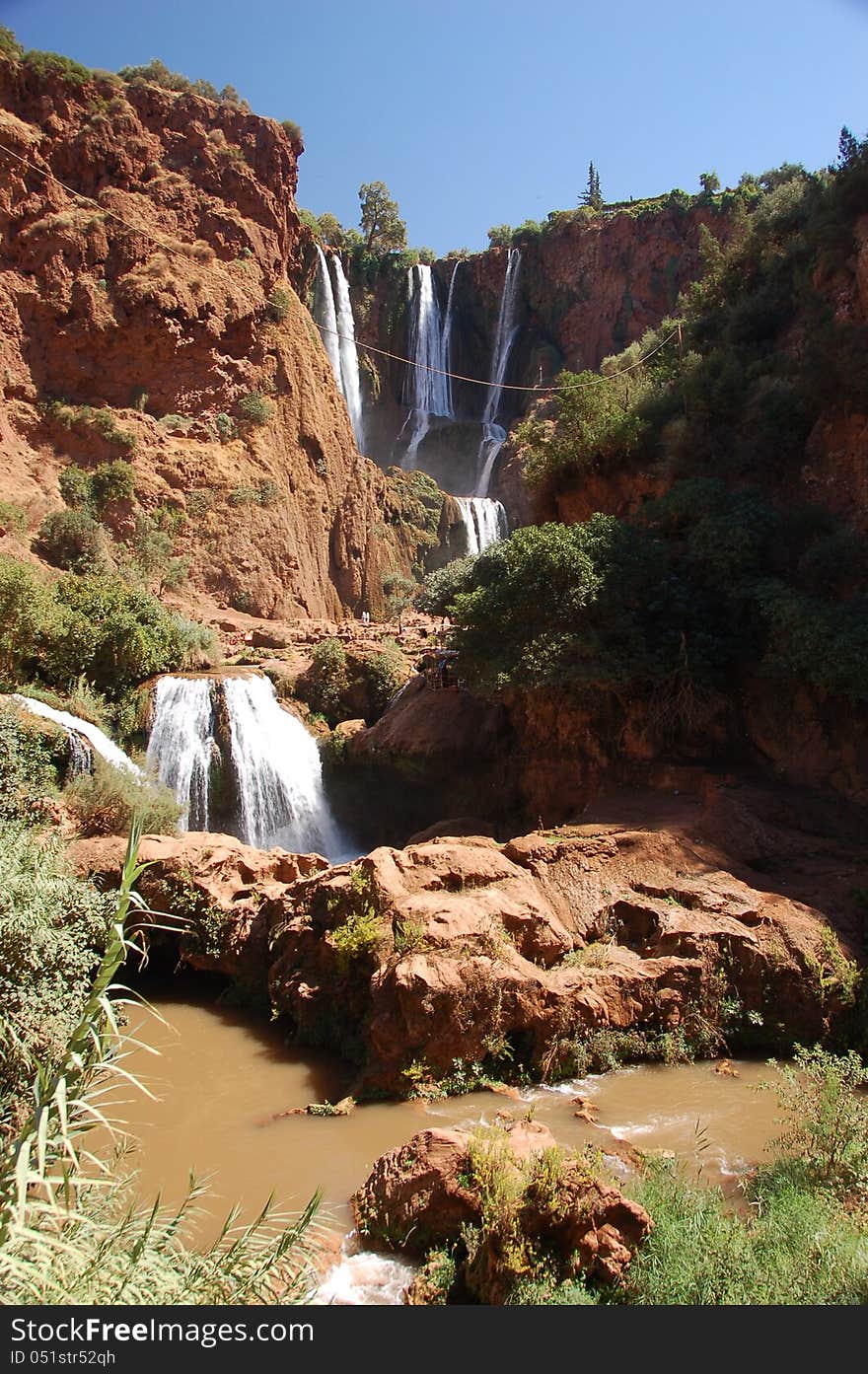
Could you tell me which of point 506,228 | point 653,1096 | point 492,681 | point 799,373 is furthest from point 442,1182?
point 506,228

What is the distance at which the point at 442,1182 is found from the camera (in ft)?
19.7

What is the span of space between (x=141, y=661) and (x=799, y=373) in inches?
568

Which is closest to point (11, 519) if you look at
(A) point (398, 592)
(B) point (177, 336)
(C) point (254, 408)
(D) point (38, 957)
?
(B) point (177, 336)

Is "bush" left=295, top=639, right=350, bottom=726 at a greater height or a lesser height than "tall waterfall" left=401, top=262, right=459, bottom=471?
lesser

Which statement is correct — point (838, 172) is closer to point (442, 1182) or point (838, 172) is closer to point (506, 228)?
point (442, 1182)

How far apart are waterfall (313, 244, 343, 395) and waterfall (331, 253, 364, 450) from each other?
29 centimetres

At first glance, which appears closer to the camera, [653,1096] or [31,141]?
[653,1096]

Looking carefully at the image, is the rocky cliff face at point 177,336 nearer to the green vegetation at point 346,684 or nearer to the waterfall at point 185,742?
the green vegetation at point 346,684

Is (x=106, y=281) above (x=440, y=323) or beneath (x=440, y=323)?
beneath

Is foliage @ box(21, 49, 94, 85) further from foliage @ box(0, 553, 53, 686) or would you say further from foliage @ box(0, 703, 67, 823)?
foliage @ box(0, 703, 67, 823)

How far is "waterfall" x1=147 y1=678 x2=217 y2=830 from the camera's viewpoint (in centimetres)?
1677

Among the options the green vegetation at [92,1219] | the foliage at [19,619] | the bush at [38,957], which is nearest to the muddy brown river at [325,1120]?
the green vegetation at [92,1219]

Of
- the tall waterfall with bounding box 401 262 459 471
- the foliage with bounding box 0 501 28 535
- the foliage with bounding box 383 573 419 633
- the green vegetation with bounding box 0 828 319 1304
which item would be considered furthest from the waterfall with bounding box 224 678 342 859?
the tall waterfall with bounding box 401 262 459 471

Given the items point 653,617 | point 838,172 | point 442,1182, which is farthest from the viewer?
point 838,172
